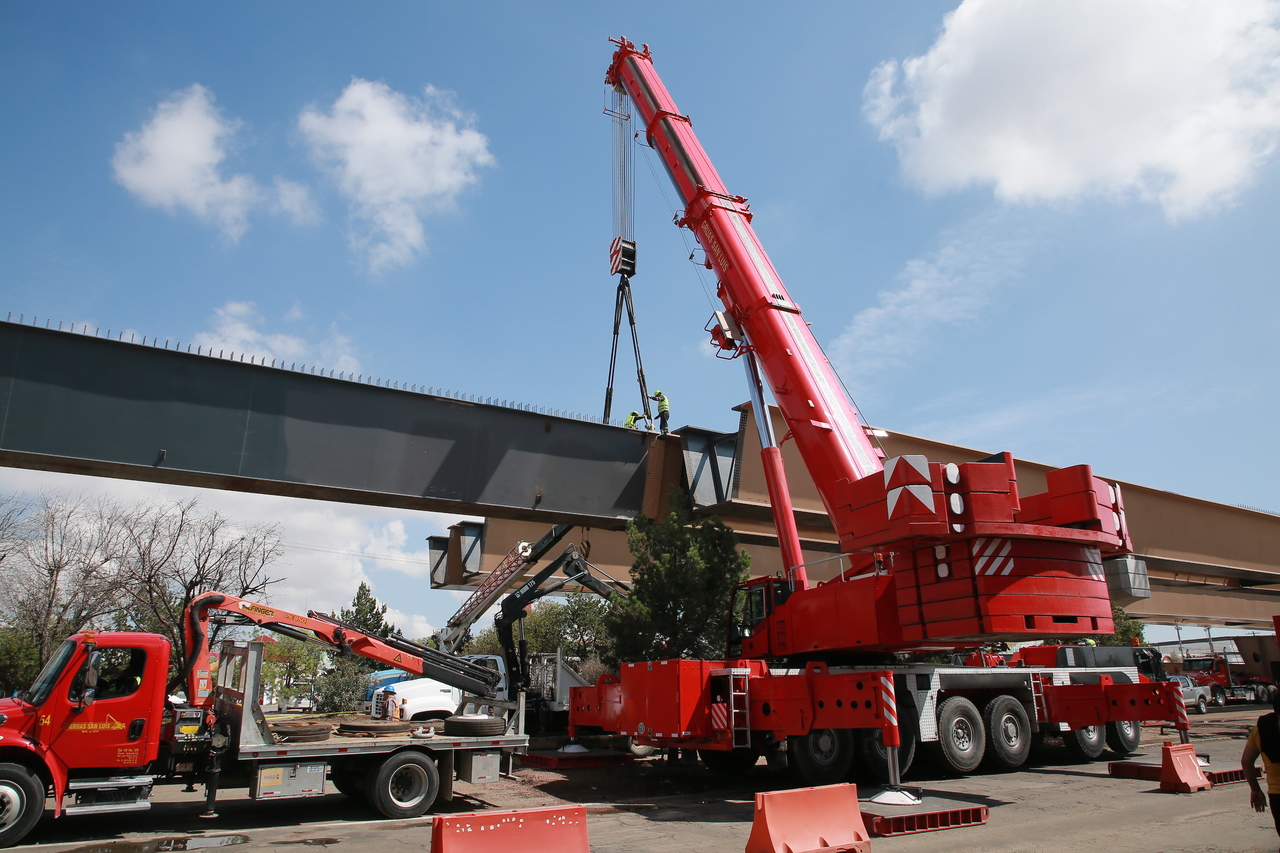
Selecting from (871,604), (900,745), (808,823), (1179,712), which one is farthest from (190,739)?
(1179,712)

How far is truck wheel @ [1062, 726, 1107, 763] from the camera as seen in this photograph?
46.3 ft

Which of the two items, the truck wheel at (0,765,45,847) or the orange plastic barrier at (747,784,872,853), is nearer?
the orange plastic barrier at (747,784,872,853)

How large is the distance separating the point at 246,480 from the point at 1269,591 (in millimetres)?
34238

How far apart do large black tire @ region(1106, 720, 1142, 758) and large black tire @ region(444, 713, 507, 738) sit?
37.2ft

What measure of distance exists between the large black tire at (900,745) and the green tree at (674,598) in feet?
15.7

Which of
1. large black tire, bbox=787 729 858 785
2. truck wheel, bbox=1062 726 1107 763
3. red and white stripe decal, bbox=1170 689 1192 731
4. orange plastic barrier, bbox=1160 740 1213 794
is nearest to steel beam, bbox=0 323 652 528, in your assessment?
large black tire, bbox=787 729 858 785

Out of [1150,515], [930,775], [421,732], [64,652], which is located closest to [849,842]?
[421,732]

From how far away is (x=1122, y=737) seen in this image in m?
14.8

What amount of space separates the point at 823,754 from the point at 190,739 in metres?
8.00

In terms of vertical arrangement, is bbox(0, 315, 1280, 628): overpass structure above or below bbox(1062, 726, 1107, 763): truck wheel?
above

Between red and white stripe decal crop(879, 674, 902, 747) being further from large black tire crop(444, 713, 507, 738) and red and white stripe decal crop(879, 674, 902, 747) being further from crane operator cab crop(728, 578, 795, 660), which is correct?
large black tire crop(444, 713, 507, 738)

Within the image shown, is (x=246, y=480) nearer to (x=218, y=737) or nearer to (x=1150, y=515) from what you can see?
(x=218, y=737)

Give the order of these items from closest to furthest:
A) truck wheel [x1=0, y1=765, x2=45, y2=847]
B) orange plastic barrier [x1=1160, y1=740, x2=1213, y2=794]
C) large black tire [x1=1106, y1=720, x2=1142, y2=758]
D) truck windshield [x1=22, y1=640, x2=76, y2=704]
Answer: truck wheel [x1=0, y1=765, x2=45, y2=847] < truck windshield [x1=22, y1=640, x2=76, y2=704] < orange plastic barrier [x1=1160, y1=740, x2=1213, y2=794] < large black tire [x1=1106, y1=720, x2=1142, y2=758]

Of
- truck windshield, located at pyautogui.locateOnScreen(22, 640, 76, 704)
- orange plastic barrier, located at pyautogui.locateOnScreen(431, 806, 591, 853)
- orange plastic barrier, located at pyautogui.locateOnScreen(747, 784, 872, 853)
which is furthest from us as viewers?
truck windshield, located at pyautogui.locateOnScreen(22, 640, 76, 704)
